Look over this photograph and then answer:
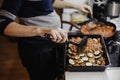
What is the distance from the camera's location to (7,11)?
116 cm

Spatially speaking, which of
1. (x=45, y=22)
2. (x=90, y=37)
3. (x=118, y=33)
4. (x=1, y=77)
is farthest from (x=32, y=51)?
(x=1, y=77)

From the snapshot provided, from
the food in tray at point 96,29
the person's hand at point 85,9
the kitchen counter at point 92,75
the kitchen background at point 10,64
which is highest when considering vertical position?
the person's hand at point 85,9

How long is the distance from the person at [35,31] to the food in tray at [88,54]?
127mm

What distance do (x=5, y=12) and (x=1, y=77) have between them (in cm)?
142

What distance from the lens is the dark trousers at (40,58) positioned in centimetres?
143

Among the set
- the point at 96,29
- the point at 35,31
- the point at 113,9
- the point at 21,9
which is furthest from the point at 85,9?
the point at 35,31

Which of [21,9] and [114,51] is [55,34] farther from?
[114,51]

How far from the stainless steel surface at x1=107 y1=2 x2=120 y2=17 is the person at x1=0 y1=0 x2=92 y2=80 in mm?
280

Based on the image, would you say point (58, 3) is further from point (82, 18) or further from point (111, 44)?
point (111, 44)

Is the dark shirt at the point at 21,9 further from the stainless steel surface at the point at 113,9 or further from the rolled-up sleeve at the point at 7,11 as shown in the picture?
the stainless steel surface at the point at 113,9

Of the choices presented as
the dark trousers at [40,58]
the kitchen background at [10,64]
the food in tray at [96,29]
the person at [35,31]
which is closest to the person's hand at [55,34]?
the person at [35,31]

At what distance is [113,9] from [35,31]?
875 mm

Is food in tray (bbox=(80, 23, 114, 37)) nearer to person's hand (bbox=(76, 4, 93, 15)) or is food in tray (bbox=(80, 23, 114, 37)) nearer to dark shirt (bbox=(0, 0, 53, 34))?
person's hand (bbox=(76, 4, 93, 15))

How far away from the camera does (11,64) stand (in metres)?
2.63
